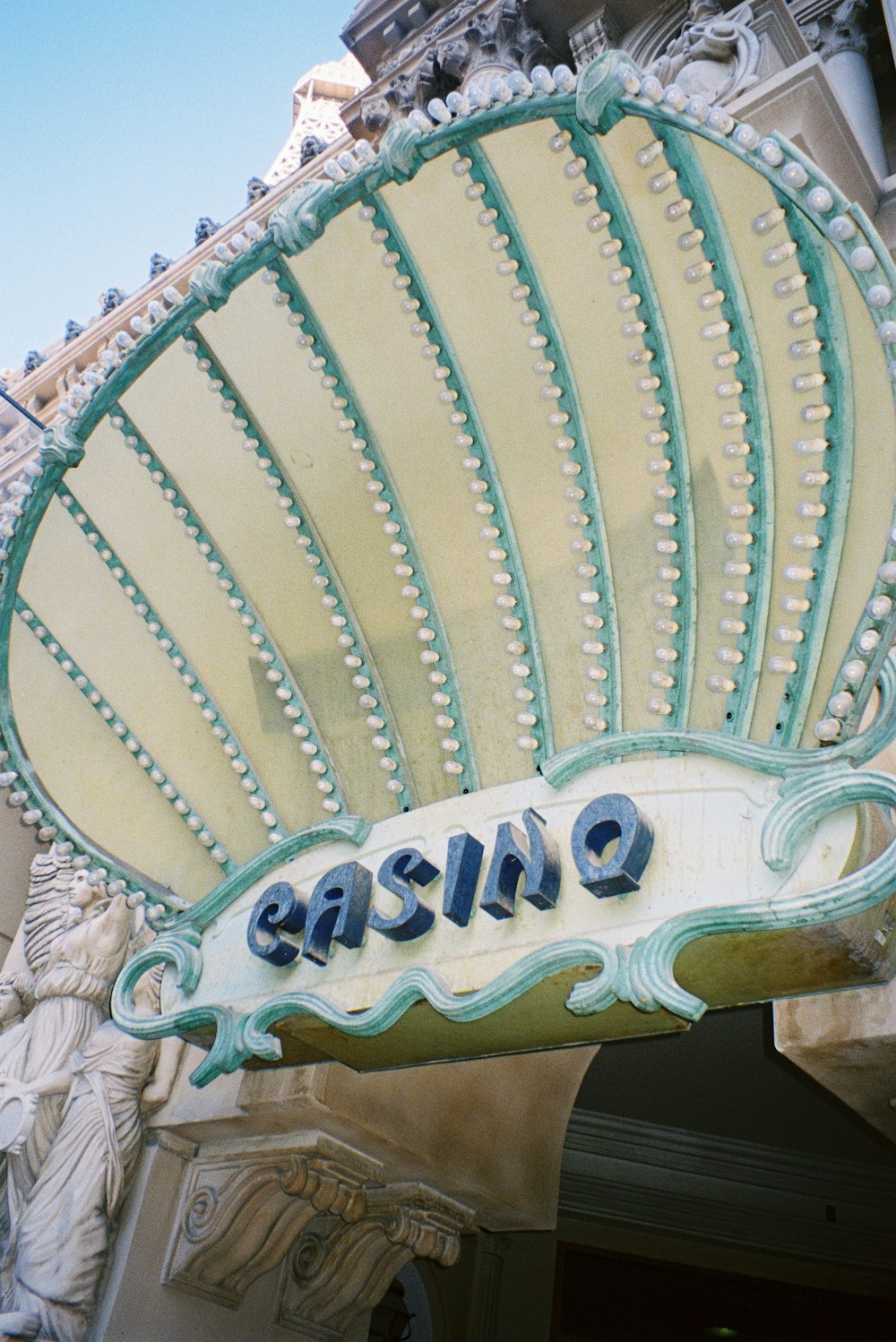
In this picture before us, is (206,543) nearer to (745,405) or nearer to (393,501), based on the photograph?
(393,501)

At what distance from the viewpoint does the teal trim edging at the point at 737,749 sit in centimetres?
226

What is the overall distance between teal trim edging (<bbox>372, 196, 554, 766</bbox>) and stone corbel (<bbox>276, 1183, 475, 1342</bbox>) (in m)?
1.90

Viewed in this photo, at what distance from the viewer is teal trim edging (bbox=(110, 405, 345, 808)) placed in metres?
3.42

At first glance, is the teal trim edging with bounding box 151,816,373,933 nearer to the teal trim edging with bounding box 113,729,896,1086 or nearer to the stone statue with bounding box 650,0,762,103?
the teal trim edging with bounding box 113,729,896,1086

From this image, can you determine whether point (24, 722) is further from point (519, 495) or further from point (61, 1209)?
point (519, 495)

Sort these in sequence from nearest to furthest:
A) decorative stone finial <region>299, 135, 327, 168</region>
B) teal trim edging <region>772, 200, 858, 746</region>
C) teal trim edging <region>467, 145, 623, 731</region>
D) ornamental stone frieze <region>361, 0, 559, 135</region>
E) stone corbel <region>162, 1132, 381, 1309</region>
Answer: teal trim edging <region>772, 200, 858, 746</region>, teal trim edging <region>467, 145, 623, 731</region>, stone corbel <region>162, 1132, 381, 1309</region>, ornamental stone frieze <region>361, 0, 559, 135</region>, decorative stone finial <region>299, 135, 327, 168</region>

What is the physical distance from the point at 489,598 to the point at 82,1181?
7.54ft

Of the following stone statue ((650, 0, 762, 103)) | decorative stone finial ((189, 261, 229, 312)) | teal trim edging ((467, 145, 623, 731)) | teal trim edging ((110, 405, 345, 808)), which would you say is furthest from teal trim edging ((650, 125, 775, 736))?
stone statue ((650, 0, 762, 103))

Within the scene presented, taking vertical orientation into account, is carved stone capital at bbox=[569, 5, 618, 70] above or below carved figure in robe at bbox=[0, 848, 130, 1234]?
above

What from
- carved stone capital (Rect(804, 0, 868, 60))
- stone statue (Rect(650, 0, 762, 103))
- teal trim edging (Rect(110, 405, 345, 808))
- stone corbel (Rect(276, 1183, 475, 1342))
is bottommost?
stone corbel (Rect(276, 1183, 475, 1342))

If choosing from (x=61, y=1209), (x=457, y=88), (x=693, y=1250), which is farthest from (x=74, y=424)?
(x=693, y=1250)

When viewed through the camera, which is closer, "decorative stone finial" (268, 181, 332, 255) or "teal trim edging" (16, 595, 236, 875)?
"decorative stone finial" (268, 181, 332, 255)

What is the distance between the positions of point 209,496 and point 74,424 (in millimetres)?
471

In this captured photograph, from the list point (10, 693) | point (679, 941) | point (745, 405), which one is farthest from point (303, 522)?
point (679, 941)
